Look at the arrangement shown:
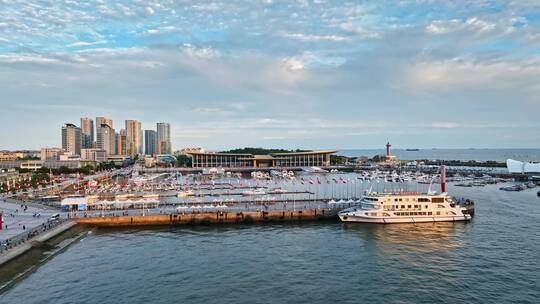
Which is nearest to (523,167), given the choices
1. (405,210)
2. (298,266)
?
(405,210)

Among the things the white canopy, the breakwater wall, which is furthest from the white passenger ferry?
the white canopy

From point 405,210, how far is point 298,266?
22.8m

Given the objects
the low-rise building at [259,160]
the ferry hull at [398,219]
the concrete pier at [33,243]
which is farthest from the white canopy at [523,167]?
the concrete pier at [33,243]

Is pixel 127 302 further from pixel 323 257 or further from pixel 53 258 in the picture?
pixel 323 257

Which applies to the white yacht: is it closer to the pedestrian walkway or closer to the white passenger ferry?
the white passenger ferry

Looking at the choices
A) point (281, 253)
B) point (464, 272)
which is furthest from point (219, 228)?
point (464, 272)

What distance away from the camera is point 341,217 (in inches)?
1967

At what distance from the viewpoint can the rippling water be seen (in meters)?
27.2

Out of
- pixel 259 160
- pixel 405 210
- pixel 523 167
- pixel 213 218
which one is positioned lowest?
pixel 213 218

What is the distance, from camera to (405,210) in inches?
1977

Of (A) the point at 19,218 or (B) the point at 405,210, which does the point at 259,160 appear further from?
(A) the point at 19,218

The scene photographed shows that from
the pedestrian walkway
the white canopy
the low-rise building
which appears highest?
the low-rise building

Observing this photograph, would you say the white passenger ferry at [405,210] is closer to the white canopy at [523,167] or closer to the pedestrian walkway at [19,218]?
the pedestrian walkway at [19,218]

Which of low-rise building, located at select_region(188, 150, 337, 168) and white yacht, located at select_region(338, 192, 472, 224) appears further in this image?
low-rise building, located at select_region(188, 150, 337, 168)
